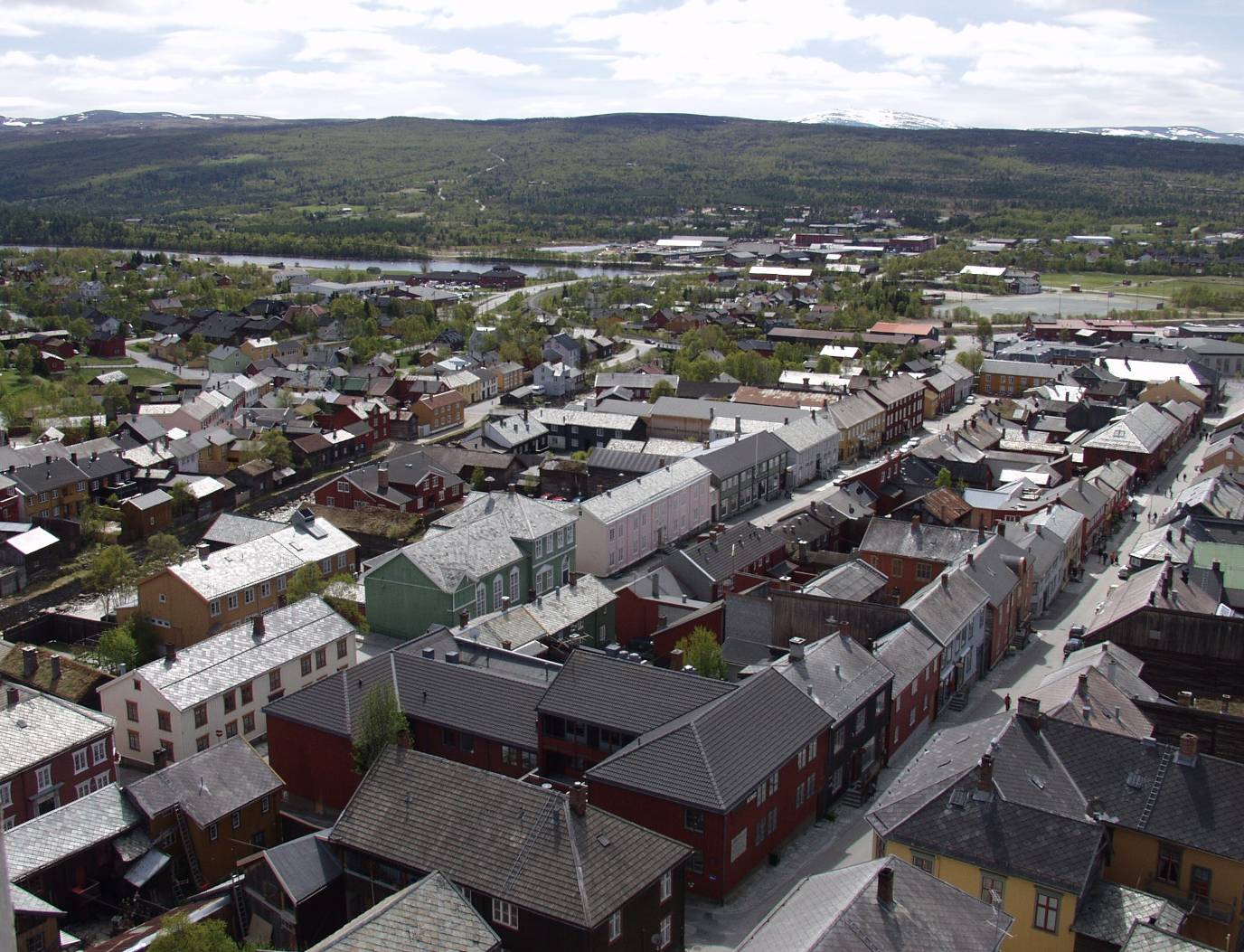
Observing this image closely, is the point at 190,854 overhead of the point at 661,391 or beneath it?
beneath

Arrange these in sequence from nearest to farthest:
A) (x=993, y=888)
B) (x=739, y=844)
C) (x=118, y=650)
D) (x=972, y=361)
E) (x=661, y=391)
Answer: (x=993, y=888), (x=739, y=844), (x=118, y=650), (x=661, y=391), (x=972, y=361)

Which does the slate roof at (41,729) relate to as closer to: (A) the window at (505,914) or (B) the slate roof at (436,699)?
(B) the slate roof at (436,699)

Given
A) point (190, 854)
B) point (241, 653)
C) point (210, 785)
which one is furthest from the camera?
point (241, 653)

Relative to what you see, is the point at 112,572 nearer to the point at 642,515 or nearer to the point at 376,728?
the point at 642,515

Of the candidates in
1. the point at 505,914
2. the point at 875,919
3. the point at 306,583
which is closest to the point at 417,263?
the point at 306,583

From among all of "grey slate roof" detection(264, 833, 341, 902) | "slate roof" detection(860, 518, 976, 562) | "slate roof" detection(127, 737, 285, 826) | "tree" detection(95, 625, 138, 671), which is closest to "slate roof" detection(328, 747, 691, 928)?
"grey slate roof" detection(264, 833, 341, 902)

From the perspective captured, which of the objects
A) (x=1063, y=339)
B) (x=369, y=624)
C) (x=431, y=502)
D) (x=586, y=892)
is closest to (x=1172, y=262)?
(x=1063, y=339)

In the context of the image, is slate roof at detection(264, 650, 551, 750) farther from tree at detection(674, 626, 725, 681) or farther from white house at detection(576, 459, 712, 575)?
white house at detection(576, 459, 712, 575)

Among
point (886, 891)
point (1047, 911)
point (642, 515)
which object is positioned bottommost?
point (642, 515)

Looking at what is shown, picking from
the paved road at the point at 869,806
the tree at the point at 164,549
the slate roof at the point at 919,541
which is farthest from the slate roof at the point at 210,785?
the tree at the point at 164,549
